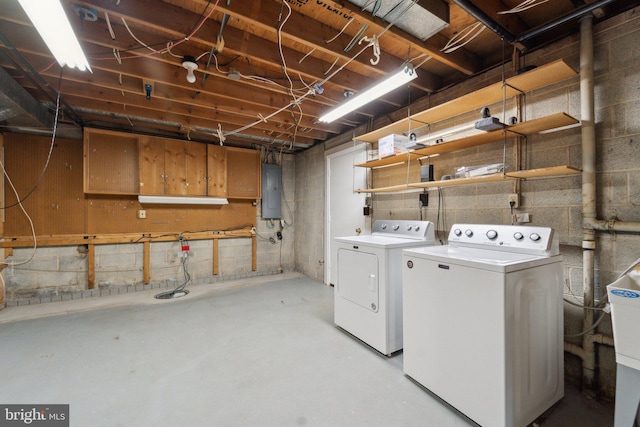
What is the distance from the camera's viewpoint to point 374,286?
2219 millimetres

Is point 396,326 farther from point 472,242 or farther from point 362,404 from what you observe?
point 472,242

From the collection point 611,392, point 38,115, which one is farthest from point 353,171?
point 38,115

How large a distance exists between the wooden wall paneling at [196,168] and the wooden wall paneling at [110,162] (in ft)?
2.26

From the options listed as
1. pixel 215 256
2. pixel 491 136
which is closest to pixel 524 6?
pixel 491 136

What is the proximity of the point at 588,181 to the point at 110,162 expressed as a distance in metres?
5.18

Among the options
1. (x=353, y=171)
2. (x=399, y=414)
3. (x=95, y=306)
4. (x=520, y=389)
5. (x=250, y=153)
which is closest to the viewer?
(x=520, y=389)

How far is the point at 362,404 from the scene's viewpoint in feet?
5.41

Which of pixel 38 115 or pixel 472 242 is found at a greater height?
pixel 38 115

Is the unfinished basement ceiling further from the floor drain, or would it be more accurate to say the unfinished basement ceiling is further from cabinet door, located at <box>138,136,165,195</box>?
the floor drain

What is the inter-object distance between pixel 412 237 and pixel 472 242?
0.60m

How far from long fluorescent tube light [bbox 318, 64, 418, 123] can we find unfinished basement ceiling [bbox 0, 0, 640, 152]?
0.62 feet

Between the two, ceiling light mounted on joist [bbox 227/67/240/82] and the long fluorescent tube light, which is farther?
ceiling light mounted on joist [bbox 227/67/240/82]

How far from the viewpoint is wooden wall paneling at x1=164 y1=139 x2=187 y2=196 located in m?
4.05

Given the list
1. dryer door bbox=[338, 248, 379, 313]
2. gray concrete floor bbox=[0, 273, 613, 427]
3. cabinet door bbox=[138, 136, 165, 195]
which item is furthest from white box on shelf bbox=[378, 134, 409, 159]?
cabinet door bbox=[138, 136, 165, 195]
